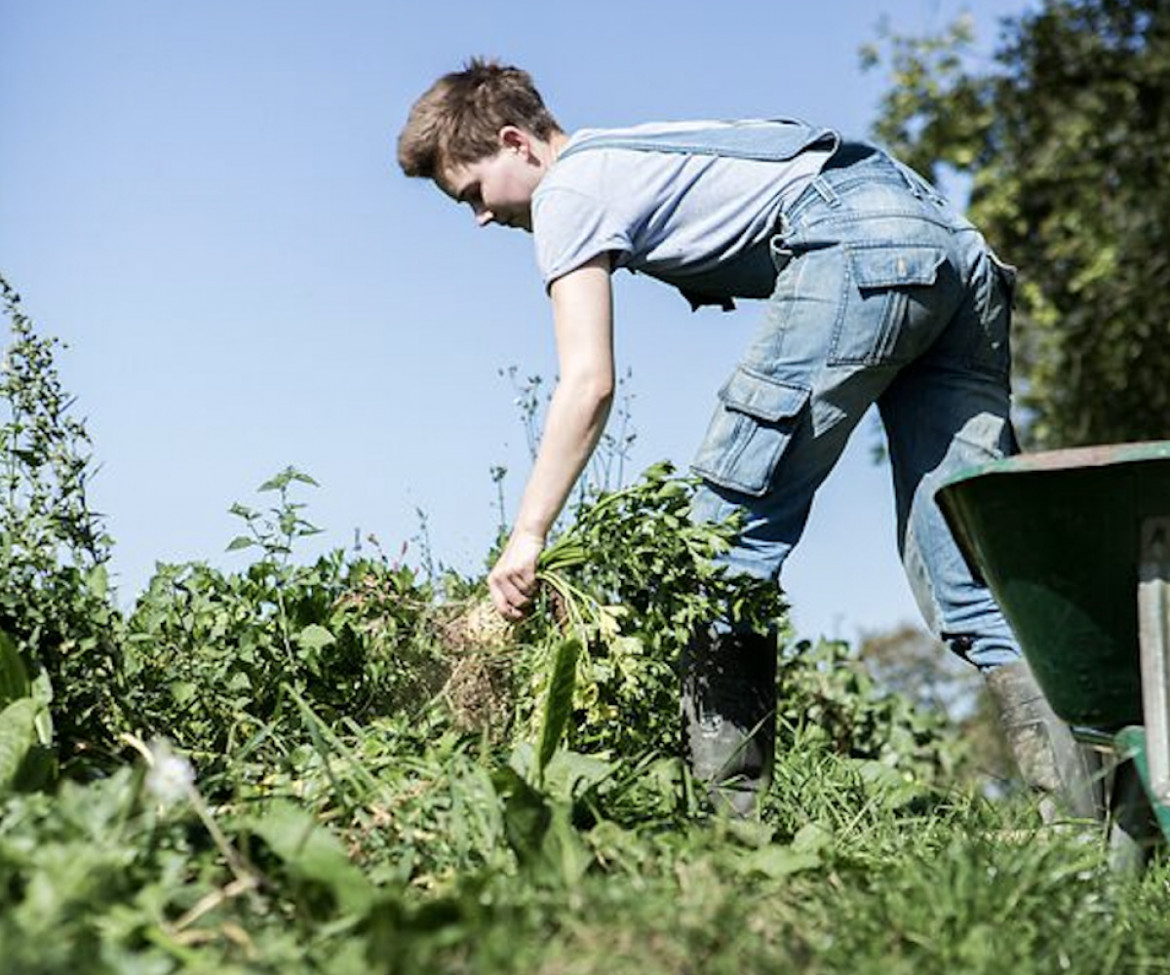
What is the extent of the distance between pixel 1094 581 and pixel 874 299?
77cm

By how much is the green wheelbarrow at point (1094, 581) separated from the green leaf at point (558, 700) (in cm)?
64

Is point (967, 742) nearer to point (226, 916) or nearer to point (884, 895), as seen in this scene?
point (884, 895)

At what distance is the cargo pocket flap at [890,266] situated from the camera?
3.49 metres

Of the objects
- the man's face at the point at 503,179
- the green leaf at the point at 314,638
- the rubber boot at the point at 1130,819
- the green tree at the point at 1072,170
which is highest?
the green tree at the point at 1072,170

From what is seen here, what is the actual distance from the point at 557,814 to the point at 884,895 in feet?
1.38

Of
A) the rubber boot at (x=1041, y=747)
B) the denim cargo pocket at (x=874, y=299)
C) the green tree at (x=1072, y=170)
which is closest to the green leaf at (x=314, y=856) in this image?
the denim cargo pocket at (x=874, y=299)

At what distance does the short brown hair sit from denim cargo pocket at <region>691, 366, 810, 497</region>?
0.67 metres

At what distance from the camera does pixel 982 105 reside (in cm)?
1191

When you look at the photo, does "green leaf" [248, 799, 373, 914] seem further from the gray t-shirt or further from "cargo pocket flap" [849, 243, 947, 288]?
"cargo pocket flap" [849, 243, 947, 288]

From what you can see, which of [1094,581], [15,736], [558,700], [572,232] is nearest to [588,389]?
[572,232]

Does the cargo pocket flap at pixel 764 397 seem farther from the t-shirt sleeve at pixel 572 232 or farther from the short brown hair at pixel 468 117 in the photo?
the short brown hair at pixel 468 117

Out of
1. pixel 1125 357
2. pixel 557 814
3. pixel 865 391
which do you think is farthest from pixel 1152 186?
pixel 557 814

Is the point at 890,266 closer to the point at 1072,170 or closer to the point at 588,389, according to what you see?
the point at 588,389

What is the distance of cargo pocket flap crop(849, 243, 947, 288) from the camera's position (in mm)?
3494
